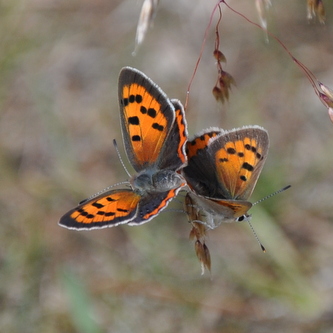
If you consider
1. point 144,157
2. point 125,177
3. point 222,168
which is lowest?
point 125,177

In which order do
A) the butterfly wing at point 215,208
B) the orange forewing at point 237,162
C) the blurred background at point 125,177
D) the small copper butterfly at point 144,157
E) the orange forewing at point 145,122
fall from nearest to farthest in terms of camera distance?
1. the butterfly wing at point 215,208
2. the small copper butterfly at point 144,157
3. the orange forewing at point 237,162
4. the orange forewing at point 145,122
5. the blurred background at point 125,177

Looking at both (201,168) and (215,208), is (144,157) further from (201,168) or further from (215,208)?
(215,208)

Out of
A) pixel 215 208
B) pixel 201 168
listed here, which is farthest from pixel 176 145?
pixel 215 208

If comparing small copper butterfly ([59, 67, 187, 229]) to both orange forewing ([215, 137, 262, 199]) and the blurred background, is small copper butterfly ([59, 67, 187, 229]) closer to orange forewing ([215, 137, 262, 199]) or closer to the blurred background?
orange forewing ([215, 137, 262, 199])

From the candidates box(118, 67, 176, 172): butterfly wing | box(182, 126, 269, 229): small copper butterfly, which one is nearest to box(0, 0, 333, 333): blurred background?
box(118, 67, 176, 172): butterfly wing

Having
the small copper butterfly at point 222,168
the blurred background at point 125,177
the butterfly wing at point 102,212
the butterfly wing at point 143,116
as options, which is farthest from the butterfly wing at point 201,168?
the blurred background at point 125,177

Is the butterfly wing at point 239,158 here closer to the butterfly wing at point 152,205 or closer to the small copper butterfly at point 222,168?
the small copper butterfly at point 222,168
